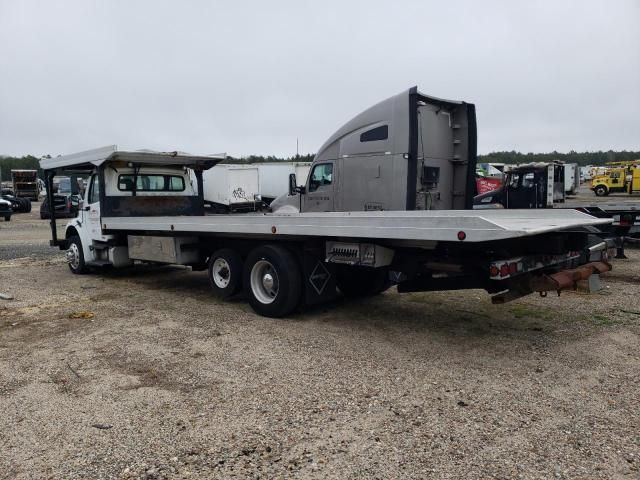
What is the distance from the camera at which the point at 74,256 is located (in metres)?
10.8

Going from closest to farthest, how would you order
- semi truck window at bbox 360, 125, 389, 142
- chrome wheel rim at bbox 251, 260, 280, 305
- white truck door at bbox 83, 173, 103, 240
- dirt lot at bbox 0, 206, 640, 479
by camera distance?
dirt lot at bbox 0, 206, 640, 479 → chrome wheel rim at bbox 251, 260, 280, 305 → semi truck window at bbox 360, 125, 389, 142 → white truck door at bbox 83, 173, 103, 240

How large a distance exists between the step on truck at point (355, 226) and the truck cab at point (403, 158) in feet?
0.08

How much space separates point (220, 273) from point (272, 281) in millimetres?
1291

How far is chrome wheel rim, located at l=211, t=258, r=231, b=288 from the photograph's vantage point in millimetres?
7746

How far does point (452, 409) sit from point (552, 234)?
2368 mm

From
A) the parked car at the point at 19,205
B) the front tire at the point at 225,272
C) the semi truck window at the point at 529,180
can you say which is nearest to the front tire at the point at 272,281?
the front tire at the point at 225,272

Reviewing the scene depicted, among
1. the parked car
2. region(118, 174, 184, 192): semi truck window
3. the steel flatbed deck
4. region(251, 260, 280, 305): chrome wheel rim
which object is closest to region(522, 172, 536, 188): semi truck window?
the steel flatbed deck

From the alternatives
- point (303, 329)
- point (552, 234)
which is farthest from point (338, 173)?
point (552, 234)

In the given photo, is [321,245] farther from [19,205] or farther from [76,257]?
[19,205]

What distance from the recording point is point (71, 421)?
3898mm

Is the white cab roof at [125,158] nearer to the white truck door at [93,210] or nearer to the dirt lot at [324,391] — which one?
the white truck door at [93,210]

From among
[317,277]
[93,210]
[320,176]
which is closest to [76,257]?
[93,210]

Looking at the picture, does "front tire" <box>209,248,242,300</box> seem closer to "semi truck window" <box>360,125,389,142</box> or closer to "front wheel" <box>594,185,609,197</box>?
"semi truck window" <box>360,125,389,142</box>

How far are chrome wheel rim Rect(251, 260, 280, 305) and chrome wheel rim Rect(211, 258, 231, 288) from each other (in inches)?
30.8
